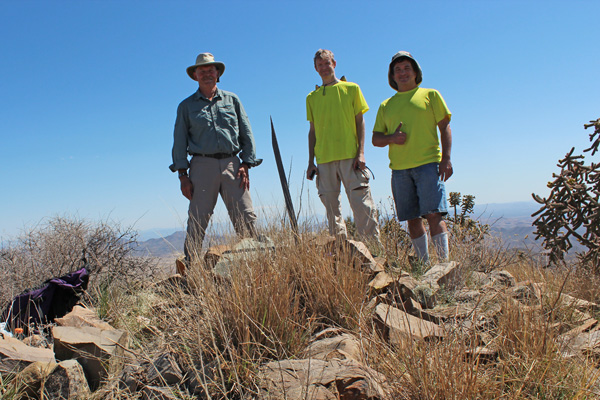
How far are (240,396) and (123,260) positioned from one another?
3.60 m

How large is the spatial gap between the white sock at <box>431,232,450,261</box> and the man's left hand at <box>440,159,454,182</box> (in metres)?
0.52

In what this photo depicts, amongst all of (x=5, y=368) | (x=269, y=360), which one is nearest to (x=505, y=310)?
(x=269, y=360)

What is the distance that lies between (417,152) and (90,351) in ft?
10.1

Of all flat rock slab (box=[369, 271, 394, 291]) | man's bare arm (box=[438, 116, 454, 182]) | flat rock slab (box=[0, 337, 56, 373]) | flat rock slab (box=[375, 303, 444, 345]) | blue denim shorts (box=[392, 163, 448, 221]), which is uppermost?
man's bare arm (box=[438, 116, 454, 182])

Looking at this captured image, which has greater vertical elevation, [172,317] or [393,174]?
[393,174]

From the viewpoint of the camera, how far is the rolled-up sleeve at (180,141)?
4.68 meters

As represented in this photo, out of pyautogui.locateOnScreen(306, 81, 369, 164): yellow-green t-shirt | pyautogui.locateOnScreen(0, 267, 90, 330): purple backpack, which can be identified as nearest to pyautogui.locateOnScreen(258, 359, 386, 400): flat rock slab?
pyautogui.locateOnScreen(0, 267, 90, 330): purple backpack

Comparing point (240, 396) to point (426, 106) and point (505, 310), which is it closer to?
point (505, 310)

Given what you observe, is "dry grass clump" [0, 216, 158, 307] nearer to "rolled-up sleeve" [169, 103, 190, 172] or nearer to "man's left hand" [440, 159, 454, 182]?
"rolled-up sleeve" [169, 103, 190, 172]

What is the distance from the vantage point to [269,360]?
7.95 ft

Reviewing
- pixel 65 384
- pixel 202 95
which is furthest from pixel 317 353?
pixel 202 95

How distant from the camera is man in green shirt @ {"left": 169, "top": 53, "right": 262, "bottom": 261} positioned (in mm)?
4684

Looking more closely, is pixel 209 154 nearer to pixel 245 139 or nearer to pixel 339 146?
pixel 245 139

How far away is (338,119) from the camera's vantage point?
4648mm
